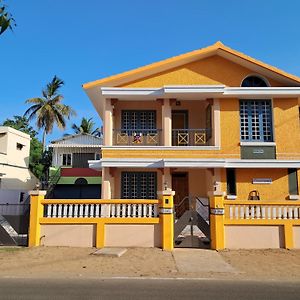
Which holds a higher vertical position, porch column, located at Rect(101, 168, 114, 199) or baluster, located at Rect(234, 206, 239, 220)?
porch column, located at Rect(101, 168, 114, 199)

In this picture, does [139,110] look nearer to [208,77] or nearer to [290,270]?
[208,77]

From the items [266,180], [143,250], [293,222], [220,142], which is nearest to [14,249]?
[143,250]

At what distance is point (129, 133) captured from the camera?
18781 mm

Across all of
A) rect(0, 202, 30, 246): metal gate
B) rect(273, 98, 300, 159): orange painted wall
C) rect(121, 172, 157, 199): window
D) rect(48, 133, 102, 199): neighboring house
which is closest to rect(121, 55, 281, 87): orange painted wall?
rect(273, 98, 300, 159): orange painted wall

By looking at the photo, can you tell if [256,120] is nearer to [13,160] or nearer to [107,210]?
[107,210]

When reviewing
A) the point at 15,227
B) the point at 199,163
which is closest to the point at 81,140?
the point at 199,163

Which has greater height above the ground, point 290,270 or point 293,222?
point 293,222

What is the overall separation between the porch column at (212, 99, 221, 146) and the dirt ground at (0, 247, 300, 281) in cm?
714

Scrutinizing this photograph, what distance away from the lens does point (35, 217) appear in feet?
37.5

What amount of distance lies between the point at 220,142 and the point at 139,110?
15.7 ft

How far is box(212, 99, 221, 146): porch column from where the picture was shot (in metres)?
17.1

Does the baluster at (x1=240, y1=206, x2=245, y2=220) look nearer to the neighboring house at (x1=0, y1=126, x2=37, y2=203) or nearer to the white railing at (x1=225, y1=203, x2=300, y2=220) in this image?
the white railing at (x1=225, y1=203, x2=300, y2=220)

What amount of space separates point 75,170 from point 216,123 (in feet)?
54.2

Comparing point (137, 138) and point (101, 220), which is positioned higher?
point (137, 138)
